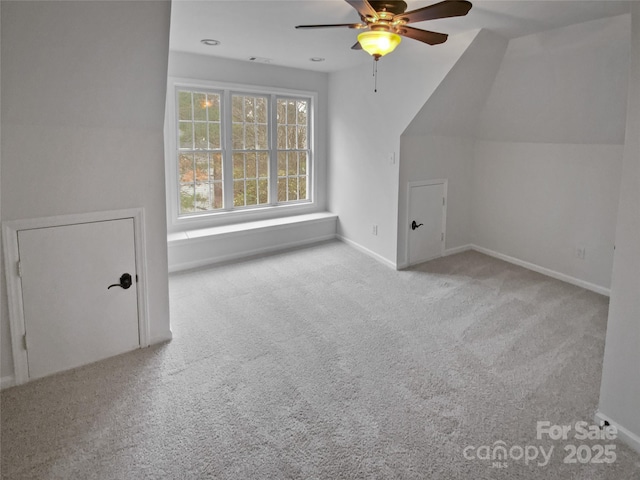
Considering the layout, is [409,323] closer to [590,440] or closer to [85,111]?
[590,440]

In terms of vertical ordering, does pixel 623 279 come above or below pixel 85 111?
below

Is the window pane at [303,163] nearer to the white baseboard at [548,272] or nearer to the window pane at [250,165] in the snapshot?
the window pane at [250,165]

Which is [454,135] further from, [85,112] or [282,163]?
[85,112]

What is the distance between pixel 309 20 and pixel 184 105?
2.25 metres

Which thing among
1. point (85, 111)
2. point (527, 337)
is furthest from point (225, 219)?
point (527, 337)

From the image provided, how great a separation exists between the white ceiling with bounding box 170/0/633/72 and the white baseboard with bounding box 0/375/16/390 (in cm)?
278

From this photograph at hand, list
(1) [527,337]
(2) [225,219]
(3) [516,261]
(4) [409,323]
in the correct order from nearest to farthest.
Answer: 1. (1) [527,337]
2. (4) [409,323]
3. (3) [516,261]
4. (2) [225,219]

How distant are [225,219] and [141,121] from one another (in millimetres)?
2649

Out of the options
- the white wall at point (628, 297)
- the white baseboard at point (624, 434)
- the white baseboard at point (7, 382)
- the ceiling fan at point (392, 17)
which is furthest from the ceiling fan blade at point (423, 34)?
the white baseboard at point (7, 382)

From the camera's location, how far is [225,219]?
5273 mm

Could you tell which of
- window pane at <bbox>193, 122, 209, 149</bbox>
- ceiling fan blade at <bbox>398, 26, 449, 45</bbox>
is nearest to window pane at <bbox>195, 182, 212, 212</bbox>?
window pane at <bbox>193, 122, 209, 149</bbox>

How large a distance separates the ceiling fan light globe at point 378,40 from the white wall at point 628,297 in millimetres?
1251

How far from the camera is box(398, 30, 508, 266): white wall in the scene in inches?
154

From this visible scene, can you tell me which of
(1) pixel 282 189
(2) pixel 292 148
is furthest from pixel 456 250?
(2) pixel 292 148
